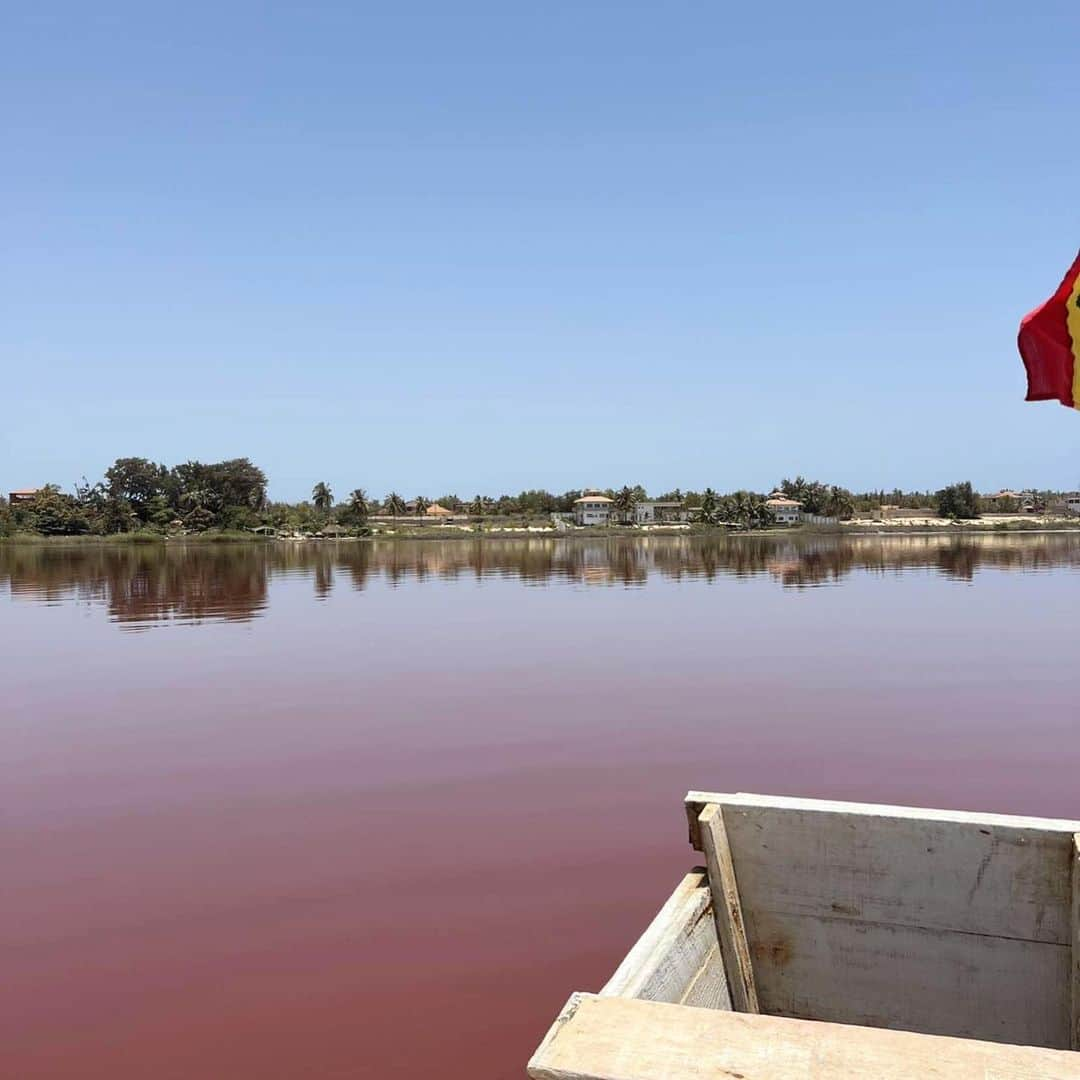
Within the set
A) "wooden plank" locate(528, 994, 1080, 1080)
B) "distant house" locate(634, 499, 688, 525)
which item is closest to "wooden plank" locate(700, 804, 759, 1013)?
"wooden plank" locate(528, 994, 1080, 1080)

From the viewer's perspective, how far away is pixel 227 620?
85.3 ft

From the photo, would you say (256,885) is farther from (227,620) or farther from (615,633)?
(227,620)

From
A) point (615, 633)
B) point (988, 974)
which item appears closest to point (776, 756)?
point (988, 974)

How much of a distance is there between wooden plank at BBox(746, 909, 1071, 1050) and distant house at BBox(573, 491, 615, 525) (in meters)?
132

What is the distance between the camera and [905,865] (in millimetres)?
4457

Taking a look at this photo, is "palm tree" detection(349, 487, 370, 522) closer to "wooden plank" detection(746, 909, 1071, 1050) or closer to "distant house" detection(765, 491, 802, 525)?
"distant house" detection(765, 491, 802, 525)

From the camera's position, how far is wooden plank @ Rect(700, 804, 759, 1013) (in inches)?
181

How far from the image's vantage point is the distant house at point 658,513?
464 ft

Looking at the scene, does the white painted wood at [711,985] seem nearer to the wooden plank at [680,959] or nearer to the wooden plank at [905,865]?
the wooden plank at [680,959]

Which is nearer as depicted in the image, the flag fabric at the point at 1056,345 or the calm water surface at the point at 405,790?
the flag fabric at the point at 1056,345

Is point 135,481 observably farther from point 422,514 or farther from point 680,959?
point 680,959

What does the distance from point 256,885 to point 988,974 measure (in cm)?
509

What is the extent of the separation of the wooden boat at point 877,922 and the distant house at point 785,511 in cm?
13137

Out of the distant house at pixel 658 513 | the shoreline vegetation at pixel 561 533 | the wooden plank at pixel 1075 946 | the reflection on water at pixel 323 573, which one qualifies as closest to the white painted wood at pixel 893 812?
the wooden plank at pixel 1075 946
